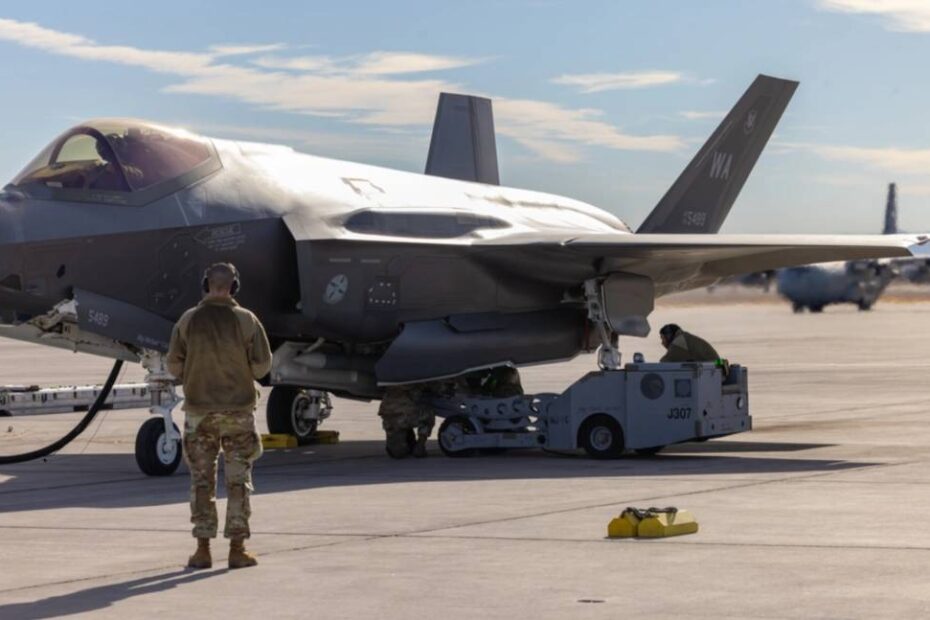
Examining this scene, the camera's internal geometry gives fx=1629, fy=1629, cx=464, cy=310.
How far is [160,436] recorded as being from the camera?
15.6 metres

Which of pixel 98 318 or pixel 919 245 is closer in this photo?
pixel 98 318

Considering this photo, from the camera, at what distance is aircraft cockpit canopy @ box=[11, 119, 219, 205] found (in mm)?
15883

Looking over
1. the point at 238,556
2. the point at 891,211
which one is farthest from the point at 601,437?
the point at 891,211

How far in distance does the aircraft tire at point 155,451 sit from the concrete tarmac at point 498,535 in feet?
0.59

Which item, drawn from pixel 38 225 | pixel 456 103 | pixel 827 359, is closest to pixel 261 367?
pixel 38 225

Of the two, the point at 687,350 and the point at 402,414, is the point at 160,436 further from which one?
the point at 687,350

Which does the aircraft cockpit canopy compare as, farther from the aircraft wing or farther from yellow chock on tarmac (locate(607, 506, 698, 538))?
yellow chock on tarmac (locate(607, 506, 698, 538))

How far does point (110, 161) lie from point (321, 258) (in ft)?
7.69

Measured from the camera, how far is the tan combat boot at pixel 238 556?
9.72 meters

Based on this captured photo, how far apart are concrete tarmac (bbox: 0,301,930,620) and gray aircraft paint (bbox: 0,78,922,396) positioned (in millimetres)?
1343

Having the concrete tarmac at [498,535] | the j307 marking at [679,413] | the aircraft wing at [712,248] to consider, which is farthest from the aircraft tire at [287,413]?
the j307 marking at [679,413]

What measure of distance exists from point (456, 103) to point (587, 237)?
7561 mm

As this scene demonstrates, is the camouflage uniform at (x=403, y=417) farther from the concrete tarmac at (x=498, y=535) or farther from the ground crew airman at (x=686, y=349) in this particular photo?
the ground crew airman at (x=686, y=349)

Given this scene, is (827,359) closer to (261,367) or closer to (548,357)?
(548,357)
